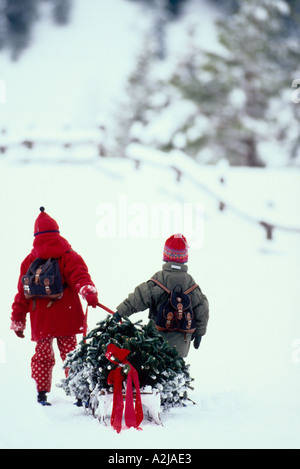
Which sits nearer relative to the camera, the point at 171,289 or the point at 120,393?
the point at 120,393

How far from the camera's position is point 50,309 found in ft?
13.7

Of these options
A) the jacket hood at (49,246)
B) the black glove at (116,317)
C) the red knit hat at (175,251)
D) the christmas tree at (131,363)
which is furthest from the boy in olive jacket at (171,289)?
the jacket hood at (49,246)

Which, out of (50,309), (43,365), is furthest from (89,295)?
(43,365)

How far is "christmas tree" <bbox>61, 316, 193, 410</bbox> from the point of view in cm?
371

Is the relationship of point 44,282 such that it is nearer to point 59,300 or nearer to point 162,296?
point 59,300

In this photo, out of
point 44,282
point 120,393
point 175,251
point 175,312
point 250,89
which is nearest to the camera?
point 120,393

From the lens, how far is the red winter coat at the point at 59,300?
4.17m

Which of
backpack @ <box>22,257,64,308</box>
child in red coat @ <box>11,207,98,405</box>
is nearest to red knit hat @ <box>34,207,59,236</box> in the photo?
child in red coat @ <box>11,207,98,405</box>

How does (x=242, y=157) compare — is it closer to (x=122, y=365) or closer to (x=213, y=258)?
(x=213, y=258)

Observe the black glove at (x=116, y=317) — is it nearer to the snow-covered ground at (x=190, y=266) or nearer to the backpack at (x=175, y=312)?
the backpack at (x=175, y=312)

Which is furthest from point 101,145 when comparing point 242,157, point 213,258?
point 213,258

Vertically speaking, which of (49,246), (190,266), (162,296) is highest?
(49,246)

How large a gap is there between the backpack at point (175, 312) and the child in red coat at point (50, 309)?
19.7 inches

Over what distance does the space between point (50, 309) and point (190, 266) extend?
523cm
